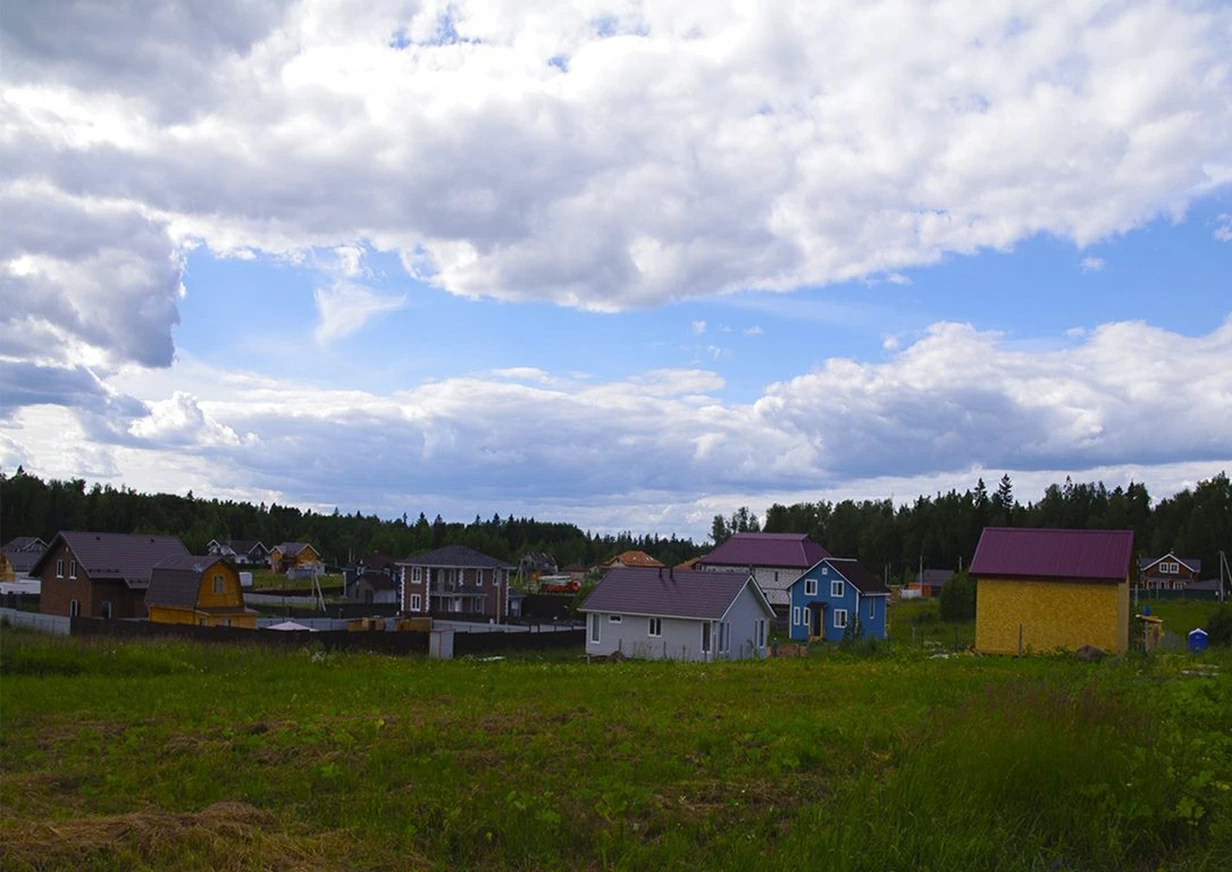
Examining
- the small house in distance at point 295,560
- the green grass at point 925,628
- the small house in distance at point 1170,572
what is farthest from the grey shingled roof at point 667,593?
the small house in distance at point 1170,572

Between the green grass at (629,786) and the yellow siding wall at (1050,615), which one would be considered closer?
the green grass at (629,786)

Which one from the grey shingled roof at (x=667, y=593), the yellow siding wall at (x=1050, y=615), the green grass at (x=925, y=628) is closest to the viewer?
the yellow siding wall at (x=1050, y=615)

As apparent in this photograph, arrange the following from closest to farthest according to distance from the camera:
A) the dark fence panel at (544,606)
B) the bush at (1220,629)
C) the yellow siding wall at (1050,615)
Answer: the yellow siding wall at (1050,615), the bush at (1220,629), the dark fence panel at (544,606)

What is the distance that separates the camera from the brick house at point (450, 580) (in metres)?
64.6

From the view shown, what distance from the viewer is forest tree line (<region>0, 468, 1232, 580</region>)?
103 m

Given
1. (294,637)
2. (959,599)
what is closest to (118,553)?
(294,637)

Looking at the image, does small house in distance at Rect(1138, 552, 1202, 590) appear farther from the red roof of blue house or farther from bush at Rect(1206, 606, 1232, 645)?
the red roof of blue house

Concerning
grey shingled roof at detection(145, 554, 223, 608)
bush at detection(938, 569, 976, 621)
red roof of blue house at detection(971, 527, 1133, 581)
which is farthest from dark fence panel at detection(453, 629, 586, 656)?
bush at detection(938, 569, 976, 621)

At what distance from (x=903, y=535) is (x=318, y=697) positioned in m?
102

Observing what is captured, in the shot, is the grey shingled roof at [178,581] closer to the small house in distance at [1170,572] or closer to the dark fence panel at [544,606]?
the dark fence panel at [544,606]

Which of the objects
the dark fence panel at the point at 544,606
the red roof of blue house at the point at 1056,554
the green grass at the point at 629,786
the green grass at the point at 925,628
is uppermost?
the red roof of blue house at the point at 1056,554

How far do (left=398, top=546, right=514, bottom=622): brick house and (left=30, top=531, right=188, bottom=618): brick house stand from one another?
18316mm

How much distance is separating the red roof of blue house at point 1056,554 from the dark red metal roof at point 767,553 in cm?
3487

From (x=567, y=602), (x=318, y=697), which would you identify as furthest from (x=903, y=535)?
(x=318, y=697)
